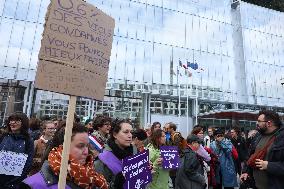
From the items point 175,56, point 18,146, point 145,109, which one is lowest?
point 18,146

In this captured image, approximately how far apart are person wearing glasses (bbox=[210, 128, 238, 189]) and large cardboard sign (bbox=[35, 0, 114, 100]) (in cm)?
606

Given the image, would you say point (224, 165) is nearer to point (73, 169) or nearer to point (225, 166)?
point (225, 166)

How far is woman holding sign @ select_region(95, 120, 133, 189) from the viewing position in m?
3.76

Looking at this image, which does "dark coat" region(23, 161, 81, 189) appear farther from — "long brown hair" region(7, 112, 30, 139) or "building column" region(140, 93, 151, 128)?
"building column" region(140, 93, 151, 128)

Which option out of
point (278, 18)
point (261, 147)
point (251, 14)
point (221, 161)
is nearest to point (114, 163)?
point (261, 147)

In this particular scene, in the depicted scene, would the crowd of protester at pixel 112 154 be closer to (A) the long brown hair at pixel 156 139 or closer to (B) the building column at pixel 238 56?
(A) the long brown hair at pixel 156 139

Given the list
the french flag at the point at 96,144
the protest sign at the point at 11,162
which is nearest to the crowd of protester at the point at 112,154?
the french flag at the point at 96,144

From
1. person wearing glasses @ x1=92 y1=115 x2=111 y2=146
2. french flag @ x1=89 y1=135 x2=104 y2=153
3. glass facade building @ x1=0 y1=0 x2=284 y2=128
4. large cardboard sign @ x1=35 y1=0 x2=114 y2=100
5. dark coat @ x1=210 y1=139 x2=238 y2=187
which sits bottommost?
dark coat @ x1=210 y1=139 x2=238 y2=187

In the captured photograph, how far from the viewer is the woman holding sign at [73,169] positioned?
9.45 feet

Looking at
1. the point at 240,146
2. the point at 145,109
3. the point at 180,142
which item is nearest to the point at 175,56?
the point at 145,109

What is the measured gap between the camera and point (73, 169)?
2.97 m

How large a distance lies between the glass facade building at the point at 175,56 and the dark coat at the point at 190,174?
66.0ft

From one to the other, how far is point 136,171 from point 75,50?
160 centimetres

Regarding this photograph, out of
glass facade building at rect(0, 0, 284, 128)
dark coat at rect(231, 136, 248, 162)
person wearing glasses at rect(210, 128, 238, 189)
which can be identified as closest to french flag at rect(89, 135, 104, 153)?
person wearing glasses at rect(210, 128, 238, 189)
